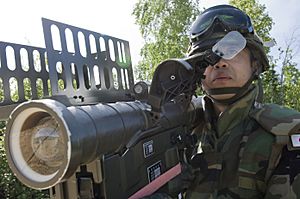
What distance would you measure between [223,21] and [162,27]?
10906 millimetres

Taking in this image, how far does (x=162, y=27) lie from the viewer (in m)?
12.5

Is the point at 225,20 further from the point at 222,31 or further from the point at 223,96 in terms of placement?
the point at 223,96

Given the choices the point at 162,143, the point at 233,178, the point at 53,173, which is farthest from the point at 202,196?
the point at 53,173

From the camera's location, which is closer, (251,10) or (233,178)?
(233,178)

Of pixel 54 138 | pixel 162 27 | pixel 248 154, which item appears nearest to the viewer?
pixel 54 138

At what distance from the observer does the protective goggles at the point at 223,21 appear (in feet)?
5.68

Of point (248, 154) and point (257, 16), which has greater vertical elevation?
point (257, 16)

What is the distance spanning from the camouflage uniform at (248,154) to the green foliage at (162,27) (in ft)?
30.8

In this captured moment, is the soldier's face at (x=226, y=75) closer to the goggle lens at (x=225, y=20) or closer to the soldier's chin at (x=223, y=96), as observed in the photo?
the soldier's chin at (x=223, y=96)

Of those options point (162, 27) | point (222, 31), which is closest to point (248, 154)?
point (222, 31)

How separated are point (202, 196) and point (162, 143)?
1.16 ft

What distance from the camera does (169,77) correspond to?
1271 millimetres

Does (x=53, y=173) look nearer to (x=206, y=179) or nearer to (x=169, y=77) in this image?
(x=169, y=77)

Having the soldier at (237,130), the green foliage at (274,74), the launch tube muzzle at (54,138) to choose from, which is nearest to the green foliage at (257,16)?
the green foliage at (274,74)
